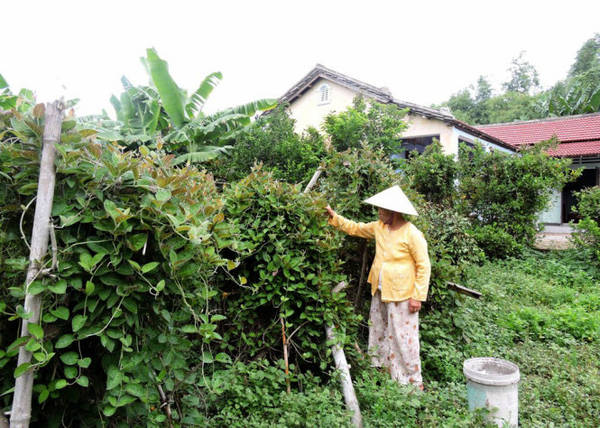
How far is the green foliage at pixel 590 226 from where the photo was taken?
8305 millimetres

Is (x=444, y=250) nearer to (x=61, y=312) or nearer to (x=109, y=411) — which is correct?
(x=109, y=411)

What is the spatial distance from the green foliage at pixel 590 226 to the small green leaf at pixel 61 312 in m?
9.27

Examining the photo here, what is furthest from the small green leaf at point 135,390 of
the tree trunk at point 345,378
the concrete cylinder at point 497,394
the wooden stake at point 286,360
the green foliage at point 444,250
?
the green foliage at point 444,250

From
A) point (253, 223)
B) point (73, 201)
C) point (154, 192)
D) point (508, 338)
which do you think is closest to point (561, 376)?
point (508, 338)

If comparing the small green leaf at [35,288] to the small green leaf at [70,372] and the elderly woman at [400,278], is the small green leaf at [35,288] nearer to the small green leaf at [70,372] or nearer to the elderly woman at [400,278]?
the small green leaf at [70,372]

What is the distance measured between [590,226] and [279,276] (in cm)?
775

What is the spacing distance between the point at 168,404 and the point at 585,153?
1626 centimetres

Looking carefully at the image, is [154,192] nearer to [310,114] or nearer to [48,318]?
[48,318]

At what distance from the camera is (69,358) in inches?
68.9

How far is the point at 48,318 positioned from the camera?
169cm

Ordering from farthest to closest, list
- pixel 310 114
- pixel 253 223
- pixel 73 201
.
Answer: pixel 310 114, pixel 253 223, pixel 73 201

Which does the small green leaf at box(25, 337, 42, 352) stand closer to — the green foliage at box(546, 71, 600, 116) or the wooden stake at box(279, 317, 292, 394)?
the wooden stake at box(279, 317, 292, 394)

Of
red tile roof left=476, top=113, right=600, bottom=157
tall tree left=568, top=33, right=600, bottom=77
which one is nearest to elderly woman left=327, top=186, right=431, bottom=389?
Result: red tile roof left=476, top=113, right=600, bottom=157

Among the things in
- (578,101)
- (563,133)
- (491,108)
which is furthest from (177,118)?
(491,108)
